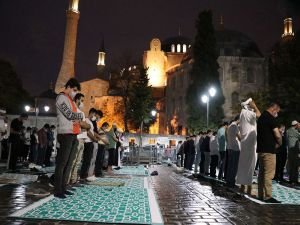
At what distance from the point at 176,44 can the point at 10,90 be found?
38.5 meters

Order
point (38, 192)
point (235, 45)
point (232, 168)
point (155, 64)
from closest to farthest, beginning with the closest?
point (38, 192) → point (232, 168) → point (235, 45) → point (155, 64)

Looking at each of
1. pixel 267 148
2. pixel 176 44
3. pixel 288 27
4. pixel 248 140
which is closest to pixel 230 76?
pixel 288 27

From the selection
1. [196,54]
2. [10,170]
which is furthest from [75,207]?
[196,54]

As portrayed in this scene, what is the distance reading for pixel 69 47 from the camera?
59.6m

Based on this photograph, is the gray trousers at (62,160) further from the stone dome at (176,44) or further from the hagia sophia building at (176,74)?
the stone dome at (176,44)

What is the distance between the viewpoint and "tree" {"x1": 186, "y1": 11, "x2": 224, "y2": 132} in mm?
43594

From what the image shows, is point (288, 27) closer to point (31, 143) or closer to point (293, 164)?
point (293, 164)

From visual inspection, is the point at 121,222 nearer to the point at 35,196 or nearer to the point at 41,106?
the point at 35,196

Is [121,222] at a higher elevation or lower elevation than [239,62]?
lower

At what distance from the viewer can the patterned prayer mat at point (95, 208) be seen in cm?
459

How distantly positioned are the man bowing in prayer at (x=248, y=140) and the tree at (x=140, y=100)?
42955 millimetres

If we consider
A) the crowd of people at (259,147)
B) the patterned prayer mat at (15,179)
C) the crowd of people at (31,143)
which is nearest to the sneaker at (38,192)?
the patterned prayer mat at (15,179)

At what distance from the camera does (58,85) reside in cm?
6094

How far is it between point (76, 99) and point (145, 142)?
41.9 metres
